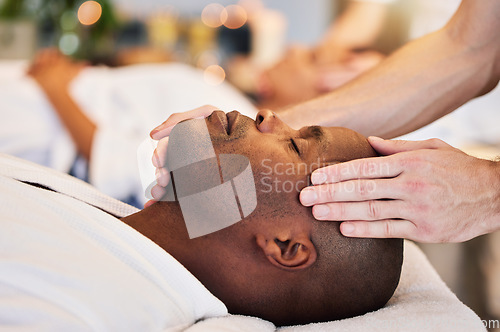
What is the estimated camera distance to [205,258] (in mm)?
756

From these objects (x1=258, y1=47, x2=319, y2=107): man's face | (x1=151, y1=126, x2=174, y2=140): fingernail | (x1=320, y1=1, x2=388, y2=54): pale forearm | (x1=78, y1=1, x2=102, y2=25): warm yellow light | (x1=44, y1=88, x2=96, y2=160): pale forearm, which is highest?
(x1=78, y1=1, x2=102, y2=25): warm yellow light

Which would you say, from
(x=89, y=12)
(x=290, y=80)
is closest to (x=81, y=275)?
(x=290, y=80)

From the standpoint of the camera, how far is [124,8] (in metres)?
3.16

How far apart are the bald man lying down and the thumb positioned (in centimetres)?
2

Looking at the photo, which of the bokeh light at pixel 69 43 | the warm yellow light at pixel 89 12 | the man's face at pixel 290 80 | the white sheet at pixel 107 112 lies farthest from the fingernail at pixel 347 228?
the warm yellow light at pixel 89 12

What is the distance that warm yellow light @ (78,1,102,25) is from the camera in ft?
8.29

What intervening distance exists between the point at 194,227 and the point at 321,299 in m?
0.23

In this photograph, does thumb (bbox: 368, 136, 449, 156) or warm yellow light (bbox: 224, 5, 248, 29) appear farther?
warm yellow light (bbox: 224, 5, 248, 29)

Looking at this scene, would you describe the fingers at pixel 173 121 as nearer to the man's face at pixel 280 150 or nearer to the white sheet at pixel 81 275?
the man's face at pixel 280 150

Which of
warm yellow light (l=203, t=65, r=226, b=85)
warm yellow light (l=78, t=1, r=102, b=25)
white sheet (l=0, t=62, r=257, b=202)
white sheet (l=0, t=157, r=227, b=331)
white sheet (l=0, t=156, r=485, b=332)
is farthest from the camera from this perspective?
warm yellow light (l=203, t=65, r=226, b=85)

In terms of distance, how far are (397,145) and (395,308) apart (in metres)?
0.26

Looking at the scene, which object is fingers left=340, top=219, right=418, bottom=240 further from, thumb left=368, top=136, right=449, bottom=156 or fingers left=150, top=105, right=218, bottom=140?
fingers left=150, top=105, right=218, bottom=140

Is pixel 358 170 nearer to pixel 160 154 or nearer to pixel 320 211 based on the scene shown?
pixel 320 211

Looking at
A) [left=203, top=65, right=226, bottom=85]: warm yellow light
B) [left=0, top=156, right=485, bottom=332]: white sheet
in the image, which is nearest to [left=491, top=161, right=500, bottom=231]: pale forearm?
[left=0, top=156, right=485, bottom=332]: white sheet
